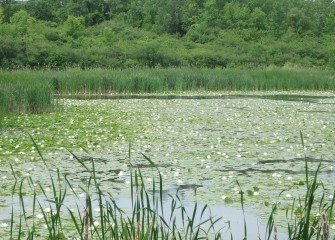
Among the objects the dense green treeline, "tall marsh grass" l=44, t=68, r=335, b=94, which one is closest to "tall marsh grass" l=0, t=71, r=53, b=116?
"tall marsh grass" l=44, t=68, r=335, b=94

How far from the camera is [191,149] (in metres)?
10.3

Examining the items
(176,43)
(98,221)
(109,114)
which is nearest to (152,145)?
(98,221)

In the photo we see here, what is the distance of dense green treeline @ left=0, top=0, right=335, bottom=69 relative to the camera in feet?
147

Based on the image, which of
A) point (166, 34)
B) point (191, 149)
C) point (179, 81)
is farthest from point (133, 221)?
point (166, 34)

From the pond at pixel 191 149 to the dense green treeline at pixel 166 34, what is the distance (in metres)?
26.1

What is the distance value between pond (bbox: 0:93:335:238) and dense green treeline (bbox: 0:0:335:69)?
2615 cm

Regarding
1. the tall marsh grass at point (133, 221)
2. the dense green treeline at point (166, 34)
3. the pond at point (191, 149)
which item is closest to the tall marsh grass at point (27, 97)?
the pond at point (191, 149)

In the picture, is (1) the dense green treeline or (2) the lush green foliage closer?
(2) the lush green foliage

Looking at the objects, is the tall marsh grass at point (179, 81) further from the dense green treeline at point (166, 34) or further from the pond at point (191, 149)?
the dense green treeline at point (166, 34)

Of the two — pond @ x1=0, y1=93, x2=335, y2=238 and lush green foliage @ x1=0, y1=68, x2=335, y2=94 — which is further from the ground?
lush green foliage @ x1=0, y1=68, x2=335, y2=94

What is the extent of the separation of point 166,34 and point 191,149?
55062 millimetres

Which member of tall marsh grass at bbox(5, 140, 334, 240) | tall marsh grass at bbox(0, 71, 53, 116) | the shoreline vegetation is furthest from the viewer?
the shoreline vegetation

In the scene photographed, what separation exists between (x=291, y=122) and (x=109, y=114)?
478cm

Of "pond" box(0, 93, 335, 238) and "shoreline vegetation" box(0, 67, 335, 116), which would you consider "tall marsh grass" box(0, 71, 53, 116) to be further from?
"shoreline vegetation" box(0, 67, 335, 116)
